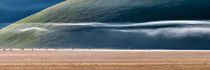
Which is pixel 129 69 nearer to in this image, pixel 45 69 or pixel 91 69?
pixel 91 69

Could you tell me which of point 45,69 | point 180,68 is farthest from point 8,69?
point 180,68

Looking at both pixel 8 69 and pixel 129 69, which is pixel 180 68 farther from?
pixel 8 69

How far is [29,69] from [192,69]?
73.0ft

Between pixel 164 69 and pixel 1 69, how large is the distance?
2205 centimetres

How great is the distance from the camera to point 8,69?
59250 millimetres

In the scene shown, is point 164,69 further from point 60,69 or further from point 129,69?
point 60,69

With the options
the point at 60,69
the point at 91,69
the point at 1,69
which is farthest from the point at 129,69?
the point at 1,69

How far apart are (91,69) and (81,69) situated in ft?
4.58

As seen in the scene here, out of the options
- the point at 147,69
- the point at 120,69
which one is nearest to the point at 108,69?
the point at 120,69

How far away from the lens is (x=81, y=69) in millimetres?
59906

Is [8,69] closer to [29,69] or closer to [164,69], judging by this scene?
[29,69]

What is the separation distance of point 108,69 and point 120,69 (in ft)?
5.41

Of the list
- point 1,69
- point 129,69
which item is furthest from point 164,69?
point 1,69

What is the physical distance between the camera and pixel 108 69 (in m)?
59.8
